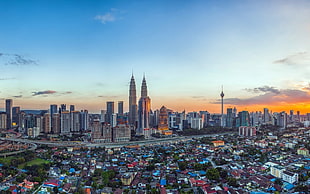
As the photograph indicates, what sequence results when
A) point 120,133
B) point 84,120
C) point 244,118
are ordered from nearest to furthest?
point 120,133 < point 84,120 < point 244,118

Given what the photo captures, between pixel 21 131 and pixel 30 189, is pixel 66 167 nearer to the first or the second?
pixel 30 189

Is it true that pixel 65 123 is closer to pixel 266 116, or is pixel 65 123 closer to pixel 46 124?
pixel 46 124

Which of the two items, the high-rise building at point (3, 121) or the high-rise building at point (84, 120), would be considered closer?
the high-rise building at point (3, 121)

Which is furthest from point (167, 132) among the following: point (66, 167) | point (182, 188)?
point (182, 188)

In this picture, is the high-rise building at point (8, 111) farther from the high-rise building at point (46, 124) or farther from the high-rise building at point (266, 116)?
the high-rise building at point (266, 116)

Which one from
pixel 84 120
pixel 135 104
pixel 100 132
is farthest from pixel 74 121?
pixel 135 104

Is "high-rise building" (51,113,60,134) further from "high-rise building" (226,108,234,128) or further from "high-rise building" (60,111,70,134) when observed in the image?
"high-rise building" (226,108,234,128)

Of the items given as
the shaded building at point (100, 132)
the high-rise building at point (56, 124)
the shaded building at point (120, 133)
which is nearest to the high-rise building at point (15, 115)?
the high-rise building at point (56, 124)

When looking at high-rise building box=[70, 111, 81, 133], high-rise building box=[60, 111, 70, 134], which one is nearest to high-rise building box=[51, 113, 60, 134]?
high-rise building box=[60, 111, 70, 134]
